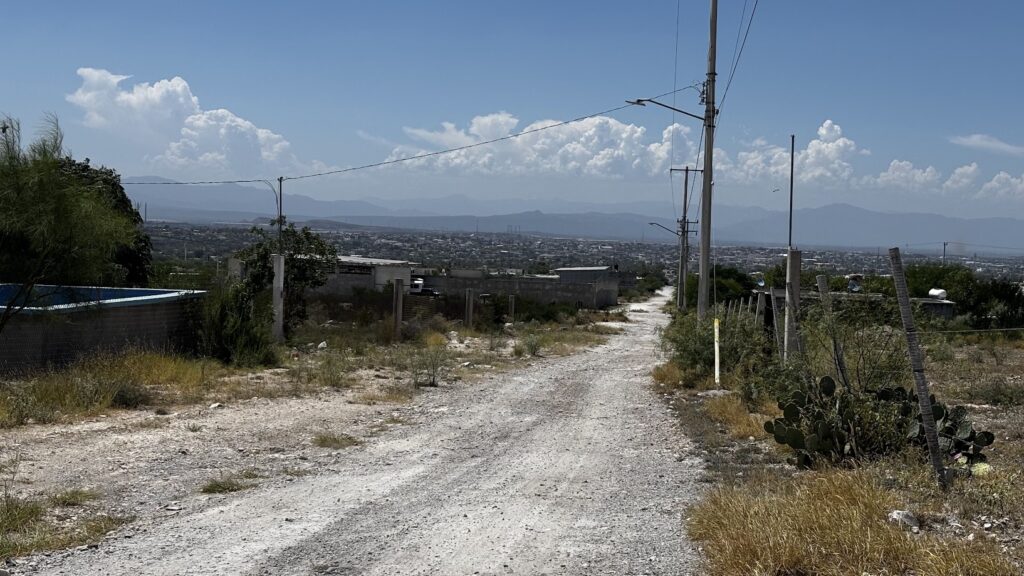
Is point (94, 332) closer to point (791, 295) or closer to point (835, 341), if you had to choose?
point (791, 295)

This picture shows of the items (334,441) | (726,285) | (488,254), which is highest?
(334,441)

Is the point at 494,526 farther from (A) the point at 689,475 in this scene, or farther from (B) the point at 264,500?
(A) the point at 689,475

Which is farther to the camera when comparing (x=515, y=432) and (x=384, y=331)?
(x=384, y=331)

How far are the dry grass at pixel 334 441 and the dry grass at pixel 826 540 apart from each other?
5.62m

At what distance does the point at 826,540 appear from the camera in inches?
238

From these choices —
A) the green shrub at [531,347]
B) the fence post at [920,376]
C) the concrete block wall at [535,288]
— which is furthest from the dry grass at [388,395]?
the concrete block wall at [535,288]

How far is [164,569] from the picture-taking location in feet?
20.7

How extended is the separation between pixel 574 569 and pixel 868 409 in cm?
411

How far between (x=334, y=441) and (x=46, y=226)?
5.69m

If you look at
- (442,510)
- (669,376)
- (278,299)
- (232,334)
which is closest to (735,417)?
(442,510)

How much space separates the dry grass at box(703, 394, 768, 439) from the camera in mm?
11977

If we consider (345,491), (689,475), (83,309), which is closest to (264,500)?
(345,491)

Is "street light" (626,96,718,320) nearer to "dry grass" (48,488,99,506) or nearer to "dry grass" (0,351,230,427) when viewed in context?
"dry grass" (0,351,230,427)

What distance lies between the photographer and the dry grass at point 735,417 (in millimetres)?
11977
